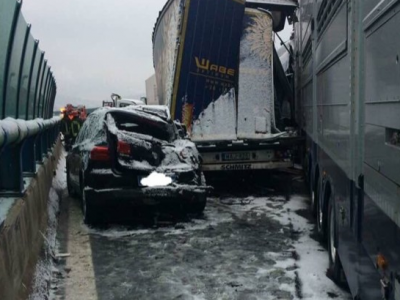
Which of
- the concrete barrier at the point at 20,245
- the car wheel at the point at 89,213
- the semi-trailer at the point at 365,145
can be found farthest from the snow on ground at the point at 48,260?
the semi-trailer at the point at 365,145

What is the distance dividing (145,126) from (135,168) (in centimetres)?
101

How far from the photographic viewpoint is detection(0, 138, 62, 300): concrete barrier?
3688 millimetres

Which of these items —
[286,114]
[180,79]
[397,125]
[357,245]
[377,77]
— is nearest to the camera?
[397,125]

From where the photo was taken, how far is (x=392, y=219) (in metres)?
2.52

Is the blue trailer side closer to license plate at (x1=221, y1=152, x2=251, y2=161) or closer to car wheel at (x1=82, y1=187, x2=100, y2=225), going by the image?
license plate at (x1=221, y1=152, x2=251, y2=161)

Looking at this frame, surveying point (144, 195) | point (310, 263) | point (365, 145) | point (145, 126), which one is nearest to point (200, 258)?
point (310, 263)

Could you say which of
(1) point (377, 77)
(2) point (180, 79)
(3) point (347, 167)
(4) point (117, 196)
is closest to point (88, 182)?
(4) point (117, 196)

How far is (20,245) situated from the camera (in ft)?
14.6

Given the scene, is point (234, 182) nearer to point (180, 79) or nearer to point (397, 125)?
point (180, 79)

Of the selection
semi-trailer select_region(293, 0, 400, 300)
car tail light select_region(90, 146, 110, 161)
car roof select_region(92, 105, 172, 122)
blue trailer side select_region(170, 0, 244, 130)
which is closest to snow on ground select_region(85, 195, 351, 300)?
semi-trailer select_region(293, 0, 400, 300)

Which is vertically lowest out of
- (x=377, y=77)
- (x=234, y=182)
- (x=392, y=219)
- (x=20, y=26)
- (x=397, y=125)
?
(x=234, y=182)

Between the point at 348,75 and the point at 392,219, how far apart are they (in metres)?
1.68

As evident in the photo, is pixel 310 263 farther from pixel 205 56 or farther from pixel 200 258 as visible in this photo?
pixel 205 56

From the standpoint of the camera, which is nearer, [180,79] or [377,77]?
[377,77]
